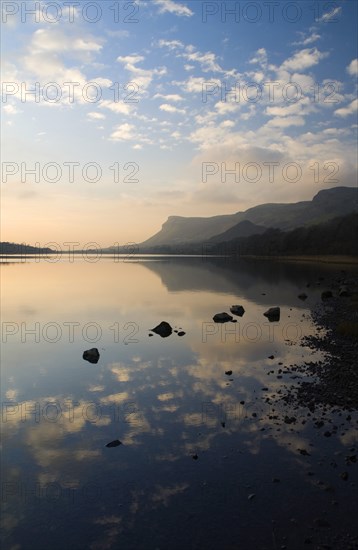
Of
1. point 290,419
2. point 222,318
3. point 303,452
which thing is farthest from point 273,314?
point 303,452

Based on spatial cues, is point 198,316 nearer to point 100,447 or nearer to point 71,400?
point 71,400

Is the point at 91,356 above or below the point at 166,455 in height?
above

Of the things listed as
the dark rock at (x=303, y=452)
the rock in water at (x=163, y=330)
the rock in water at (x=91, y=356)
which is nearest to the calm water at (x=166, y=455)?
the dark rock at (x=303, y=452)

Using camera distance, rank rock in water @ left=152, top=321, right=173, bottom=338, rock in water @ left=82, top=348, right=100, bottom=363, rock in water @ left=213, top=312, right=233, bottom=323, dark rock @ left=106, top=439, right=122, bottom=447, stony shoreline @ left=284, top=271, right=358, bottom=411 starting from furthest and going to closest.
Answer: rock in water @ left=213, top=312, right=233, bottom=323
rock in water @ left=152, top=321, right=173, bottom=338
rock in water @ left=82, top=348, right=100, bottom=363
stony shoreline @ left=284, top=271, right=358, bottom=411
dark rock @ left=106, top=439, right=122, bottom=447

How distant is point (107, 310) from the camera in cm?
5116

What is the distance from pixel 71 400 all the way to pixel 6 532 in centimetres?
932

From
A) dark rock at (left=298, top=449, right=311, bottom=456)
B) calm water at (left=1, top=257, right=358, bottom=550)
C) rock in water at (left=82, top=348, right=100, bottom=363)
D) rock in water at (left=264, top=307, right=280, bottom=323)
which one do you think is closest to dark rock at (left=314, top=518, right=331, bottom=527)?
calm water at (left=1, top=257, right=358, bottom=550)

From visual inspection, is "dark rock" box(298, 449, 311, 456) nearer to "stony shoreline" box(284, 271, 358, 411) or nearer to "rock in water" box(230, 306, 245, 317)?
"stony shoreline" box(284, 271, 358, 411)

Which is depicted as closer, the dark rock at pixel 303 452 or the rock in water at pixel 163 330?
the dark rock at pixel 303 452

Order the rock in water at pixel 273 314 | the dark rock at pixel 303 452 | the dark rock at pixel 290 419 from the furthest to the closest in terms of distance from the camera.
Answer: the rock in water at pixel 273 314, the dark rock at pixel 290 419, the dark rock at pixel 303 452

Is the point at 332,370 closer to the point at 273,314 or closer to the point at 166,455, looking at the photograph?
the point at 166,455

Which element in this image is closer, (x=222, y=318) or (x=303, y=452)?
(x=303, y=452)

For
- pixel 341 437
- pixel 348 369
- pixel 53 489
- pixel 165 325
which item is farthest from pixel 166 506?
pixel 165 325

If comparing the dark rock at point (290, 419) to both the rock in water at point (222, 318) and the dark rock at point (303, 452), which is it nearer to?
the dark rock at point (303, 452)
